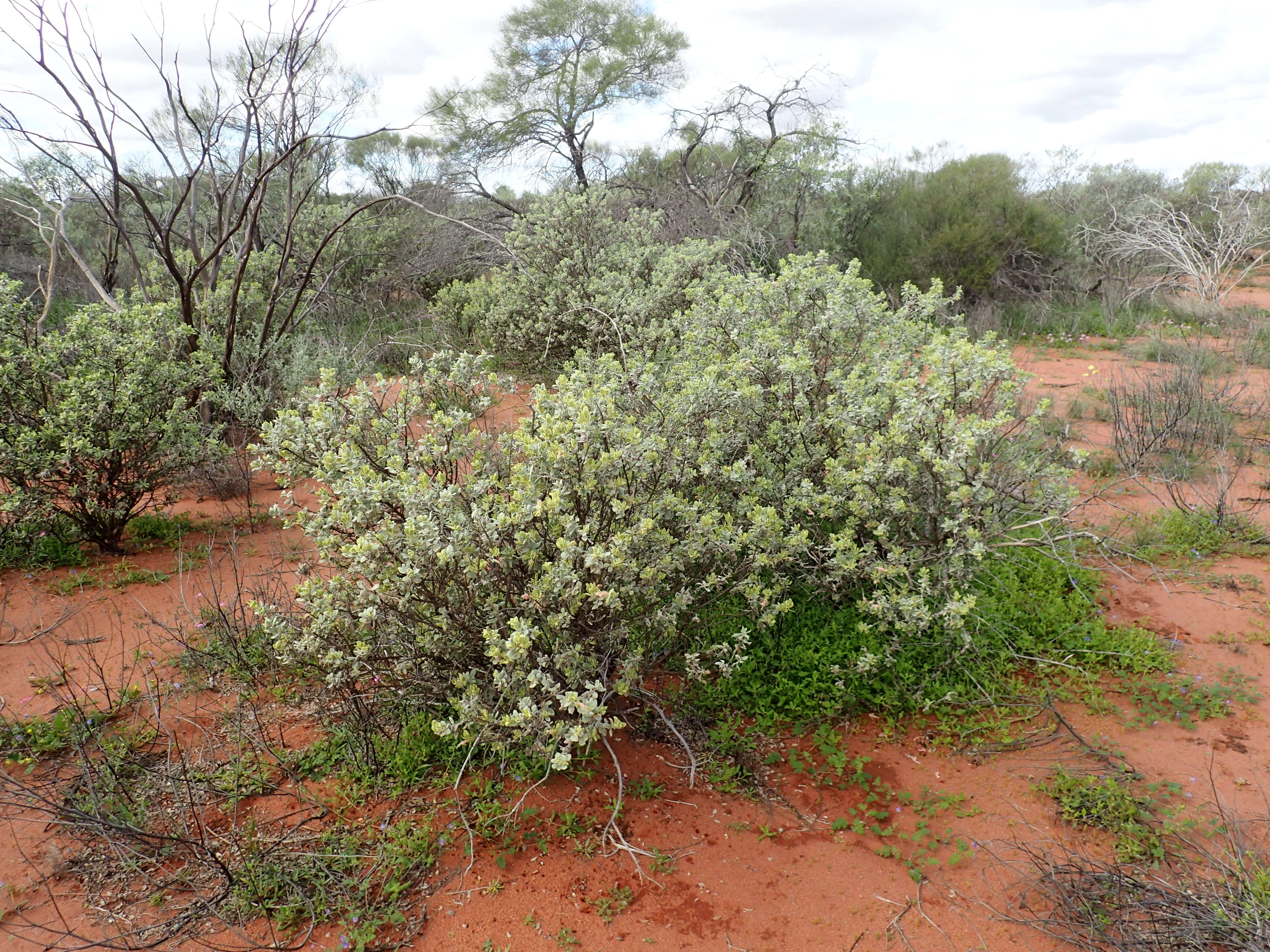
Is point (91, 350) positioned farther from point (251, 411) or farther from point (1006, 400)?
point (1006, 400)

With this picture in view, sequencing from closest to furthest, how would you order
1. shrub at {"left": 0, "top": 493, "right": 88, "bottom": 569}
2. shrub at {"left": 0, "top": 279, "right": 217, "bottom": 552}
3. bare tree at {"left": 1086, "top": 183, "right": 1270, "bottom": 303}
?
1. shrub at {"left": 0, "top": 279, "right": 217, "bottom": 552}
2. shrub at {"left": 0, "top": 493, "right": 88, "bottom": 569}
3. bare tree at {"left": 1086, "top": 183, "right": 1270, "bottom": 303}

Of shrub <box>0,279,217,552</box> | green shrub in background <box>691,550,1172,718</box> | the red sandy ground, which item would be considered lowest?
the red sandy ground

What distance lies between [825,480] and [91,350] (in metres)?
4.83

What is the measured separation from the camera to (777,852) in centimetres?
280

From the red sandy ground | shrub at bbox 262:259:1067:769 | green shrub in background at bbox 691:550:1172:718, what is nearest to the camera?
the red sandy ground

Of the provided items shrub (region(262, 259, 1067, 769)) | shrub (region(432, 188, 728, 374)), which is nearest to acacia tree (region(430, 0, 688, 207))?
shrub (region(432, 188, 728, 374))

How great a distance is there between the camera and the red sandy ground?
8.10 ft

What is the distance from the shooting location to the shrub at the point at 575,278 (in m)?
7.63

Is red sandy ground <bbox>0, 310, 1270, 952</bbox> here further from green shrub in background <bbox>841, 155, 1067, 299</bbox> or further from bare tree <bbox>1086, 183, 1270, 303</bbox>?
bare tree <bbox>1086, 183, 1270, 303</bbox>

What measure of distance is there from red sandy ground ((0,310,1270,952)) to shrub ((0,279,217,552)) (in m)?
1.23

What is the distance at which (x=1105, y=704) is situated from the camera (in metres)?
3.50

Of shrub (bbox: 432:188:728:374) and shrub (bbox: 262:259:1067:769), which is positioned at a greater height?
shrub (bbox: 432:188:728:374)

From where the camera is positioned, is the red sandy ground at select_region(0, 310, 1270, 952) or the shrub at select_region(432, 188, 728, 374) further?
the shrub at select_region(432, 188, 728, 374)

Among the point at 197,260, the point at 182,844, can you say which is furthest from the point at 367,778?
the point at 197,260
